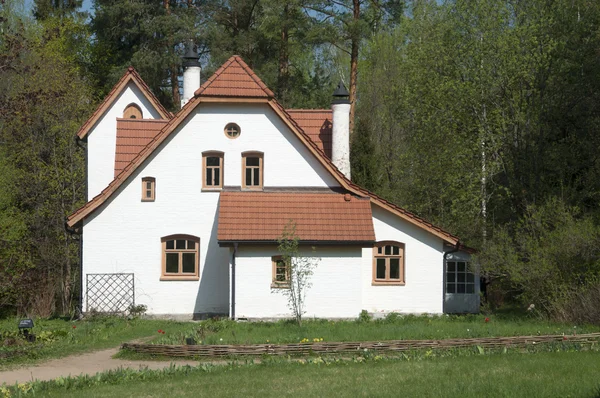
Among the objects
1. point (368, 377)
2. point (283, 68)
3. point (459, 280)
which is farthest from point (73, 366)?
point (283, 68)

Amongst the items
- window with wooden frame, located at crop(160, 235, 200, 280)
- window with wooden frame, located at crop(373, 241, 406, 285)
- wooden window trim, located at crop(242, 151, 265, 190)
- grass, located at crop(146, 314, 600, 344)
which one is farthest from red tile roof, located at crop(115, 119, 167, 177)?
window with wooden frame, located at crop(373, 241, 406, 285)

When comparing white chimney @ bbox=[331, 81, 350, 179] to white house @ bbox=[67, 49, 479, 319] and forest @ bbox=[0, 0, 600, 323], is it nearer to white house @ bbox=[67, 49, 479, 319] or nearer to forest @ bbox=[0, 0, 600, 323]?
white house @ bbox=[67, 49, 479, 319]

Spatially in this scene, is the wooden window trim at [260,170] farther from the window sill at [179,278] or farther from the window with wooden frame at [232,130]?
the window sill at [179,278]

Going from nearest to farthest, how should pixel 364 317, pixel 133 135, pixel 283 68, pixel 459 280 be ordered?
pixel 364 317, pixel 459 280, pixel 133 135, pixel 283 68

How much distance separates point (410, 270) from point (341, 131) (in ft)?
16.3

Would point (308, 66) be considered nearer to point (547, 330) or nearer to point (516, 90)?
point (516, 90)

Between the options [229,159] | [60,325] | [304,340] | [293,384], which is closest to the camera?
[293,384]

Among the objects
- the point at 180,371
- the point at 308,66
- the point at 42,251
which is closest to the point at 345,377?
the point at 180,371

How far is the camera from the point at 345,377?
15.7 meters

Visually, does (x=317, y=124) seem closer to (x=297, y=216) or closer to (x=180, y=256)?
(x=297, y=216)

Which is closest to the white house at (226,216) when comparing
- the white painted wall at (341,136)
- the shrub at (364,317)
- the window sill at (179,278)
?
the window sill at (179,278)

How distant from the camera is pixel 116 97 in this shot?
31.7 m

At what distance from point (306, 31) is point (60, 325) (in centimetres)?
1955

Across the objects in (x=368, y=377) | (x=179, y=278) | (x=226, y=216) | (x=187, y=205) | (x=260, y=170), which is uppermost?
(x=260, y=170)
